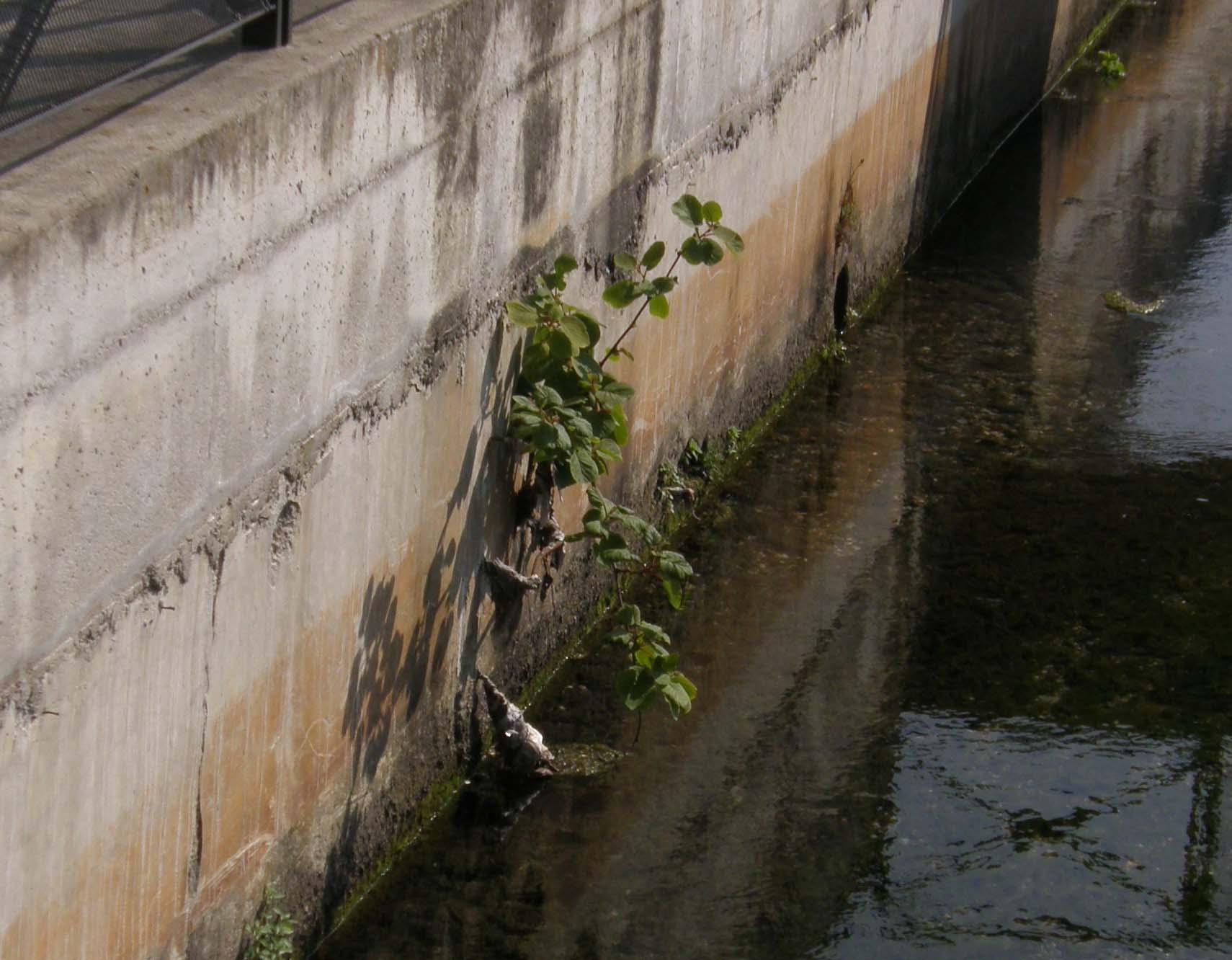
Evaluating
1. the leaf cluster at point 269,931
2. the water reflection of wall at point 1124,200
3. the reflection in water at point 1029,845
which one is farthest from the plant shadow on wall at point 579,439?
the water reflection of wall at point 1124,200

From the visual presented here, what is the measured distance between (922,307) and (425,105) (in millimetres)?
5230

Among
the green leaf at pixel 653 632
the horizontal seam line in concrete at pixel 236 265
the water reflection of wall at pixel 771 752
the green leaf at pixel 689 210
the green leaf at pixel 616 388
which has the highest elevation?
the horizontal seam line in concrete at pixel 236 265

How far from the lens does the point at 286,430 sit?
13.1 feet

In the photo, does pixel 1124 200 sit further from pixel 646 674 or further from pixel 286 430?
pixel 286 430

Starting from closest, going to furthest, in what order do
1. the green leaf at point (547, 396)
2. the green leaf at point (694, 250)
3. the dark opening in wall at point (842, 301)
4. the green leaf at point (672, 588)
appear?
the green leaf at point (547, 396) < the green leaf at point (672, 588) < the green leaf at point (694, 250) < the dark opening in wall at point (842, 301)

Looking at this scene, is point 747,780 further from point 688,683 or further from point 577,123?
point 577,123

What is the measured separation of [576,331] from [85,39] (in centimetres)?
183

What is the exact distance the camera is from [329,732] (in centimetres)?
443

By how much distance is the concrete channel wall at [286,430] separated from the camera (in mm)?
3264

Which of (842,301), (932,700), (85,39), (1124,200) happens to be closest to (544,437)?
(932,700)

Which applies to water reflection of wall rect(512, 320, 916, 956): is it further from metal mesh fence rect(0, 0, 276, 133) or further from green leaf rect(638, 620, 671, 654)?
metal mesh fence rect(0, 0, 276, 133)

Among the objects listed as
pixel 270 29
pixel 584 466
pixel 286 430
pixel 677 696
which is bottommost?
pixel 677 696

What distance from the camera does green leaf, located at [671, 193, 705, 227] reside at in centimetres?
574

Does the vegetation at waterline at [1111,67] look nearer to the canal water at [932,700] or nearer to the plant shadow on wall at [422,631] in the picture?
the canal water at [932,700]
